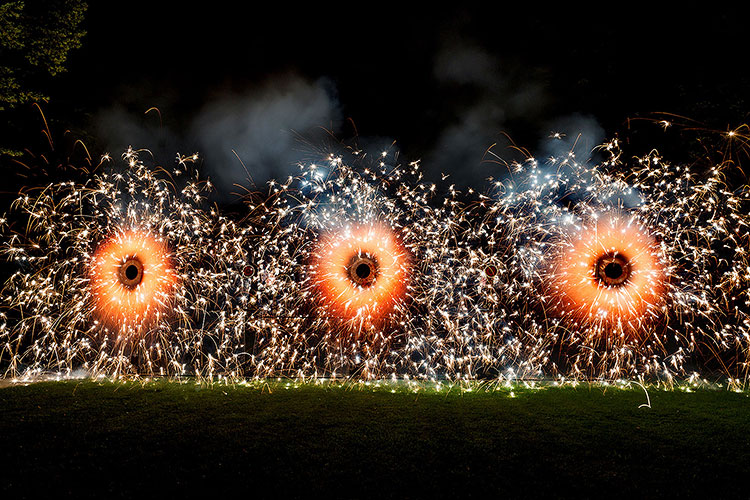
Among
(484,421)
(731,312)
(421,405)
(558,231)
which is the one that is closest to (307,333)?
(421,405)

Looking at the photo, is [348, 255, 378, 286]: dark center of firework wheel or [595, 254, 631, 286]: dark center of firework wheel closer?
[595, 254, 631, 286]: dark center of firework wheel

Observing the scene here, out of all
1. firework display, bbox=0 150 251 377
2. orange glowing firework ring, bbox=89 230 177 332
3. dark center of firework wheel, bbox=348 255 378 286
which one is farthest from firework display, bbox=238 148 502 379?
orange glowing firework ring, bbox=89 230 177 332

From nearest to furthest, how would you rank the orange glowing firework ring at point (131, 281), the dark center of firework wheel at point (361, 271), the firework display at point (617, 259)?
the firework display at point (617, 259) → the dark center of firework wheel at point (361, 271) → the orange glowing firework ring at point (131, 281)

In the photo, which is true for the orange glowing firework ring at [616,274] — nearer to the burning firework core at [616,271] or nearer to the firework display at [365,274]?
the burning firework core at [616,271]

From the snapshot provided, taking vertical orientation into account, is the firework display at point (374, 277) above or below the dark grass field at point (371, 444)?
above

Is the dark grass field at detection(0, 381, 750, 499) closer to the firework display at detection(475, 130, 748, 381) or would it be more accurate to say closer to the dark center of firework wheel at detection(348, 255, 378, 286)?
the firework display at detection(475, 130, 748, 381)

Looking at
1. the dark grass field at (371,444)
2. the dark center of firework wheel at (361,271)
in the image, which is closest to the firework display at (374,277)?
the dark center of firework wheel at (361,271)
